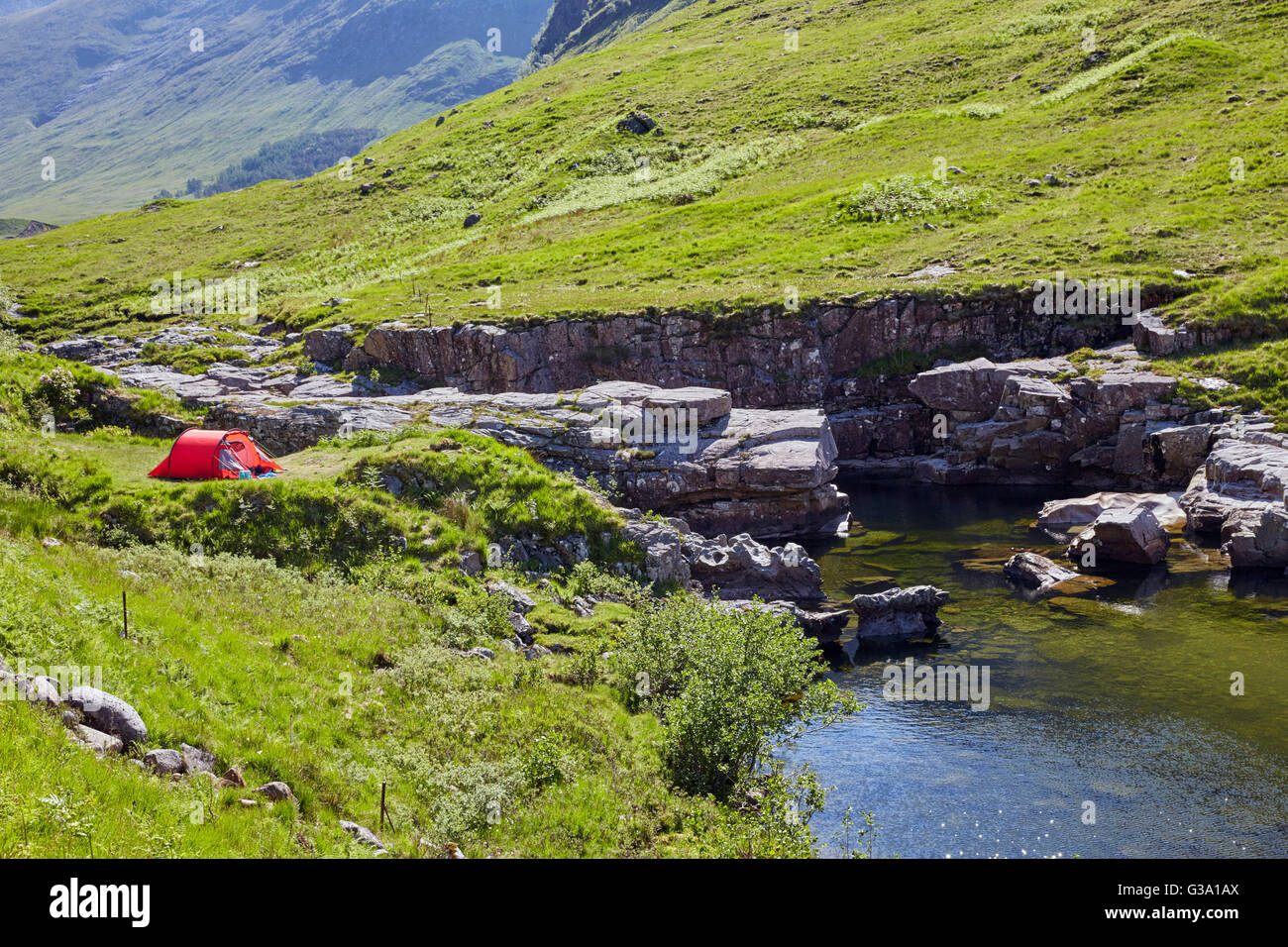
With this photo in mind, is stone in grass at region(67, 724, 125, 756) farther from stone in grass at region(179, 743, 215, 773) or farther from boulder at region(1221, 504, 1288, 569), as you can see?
boulder at region(1221, 504, 1288, 569)

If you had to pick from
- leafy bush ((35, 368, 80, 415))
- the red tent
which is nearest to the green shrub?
the red tent

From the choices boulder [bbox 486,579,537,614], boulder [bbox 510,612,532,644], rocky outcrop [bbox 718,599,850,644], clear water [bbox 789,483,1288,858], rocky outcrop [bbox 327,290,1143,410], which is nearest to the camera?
clear water [bbox 789,483,1288,858]

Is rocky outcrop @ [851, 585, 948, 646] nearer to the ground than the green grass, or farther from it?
nearer to the ground

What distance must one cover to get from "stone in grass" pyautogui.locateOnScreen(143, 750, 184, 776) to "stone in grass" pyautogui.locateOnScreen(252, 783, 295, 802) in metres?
1.09

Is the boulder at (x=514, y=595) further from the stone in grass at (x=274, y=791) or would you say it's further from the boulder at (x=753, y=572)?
the stone in grass at (x=274, y=791)

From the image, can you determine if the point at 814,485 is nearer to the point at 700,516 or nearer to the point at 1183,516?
the point at 700,516

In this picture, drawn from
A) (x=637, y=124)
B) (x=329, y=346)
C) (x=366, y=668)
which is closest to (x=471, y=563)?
(x=366, y=668)

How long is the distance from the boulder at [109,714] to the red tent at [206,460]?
15.3 m

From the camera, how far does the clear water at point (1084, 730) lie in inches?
749

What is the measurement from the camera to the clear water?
1903 cm

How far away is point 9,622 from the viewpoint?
44.3ft

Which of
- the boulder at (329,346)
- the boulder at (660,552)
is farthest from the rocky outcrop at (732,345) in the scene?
the boulder at (660,552)

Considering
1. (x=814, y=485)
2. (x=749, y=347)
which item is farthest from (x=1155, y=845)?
(x=749, y=347)

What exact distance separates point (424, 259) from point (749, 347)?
4411 centimetres
